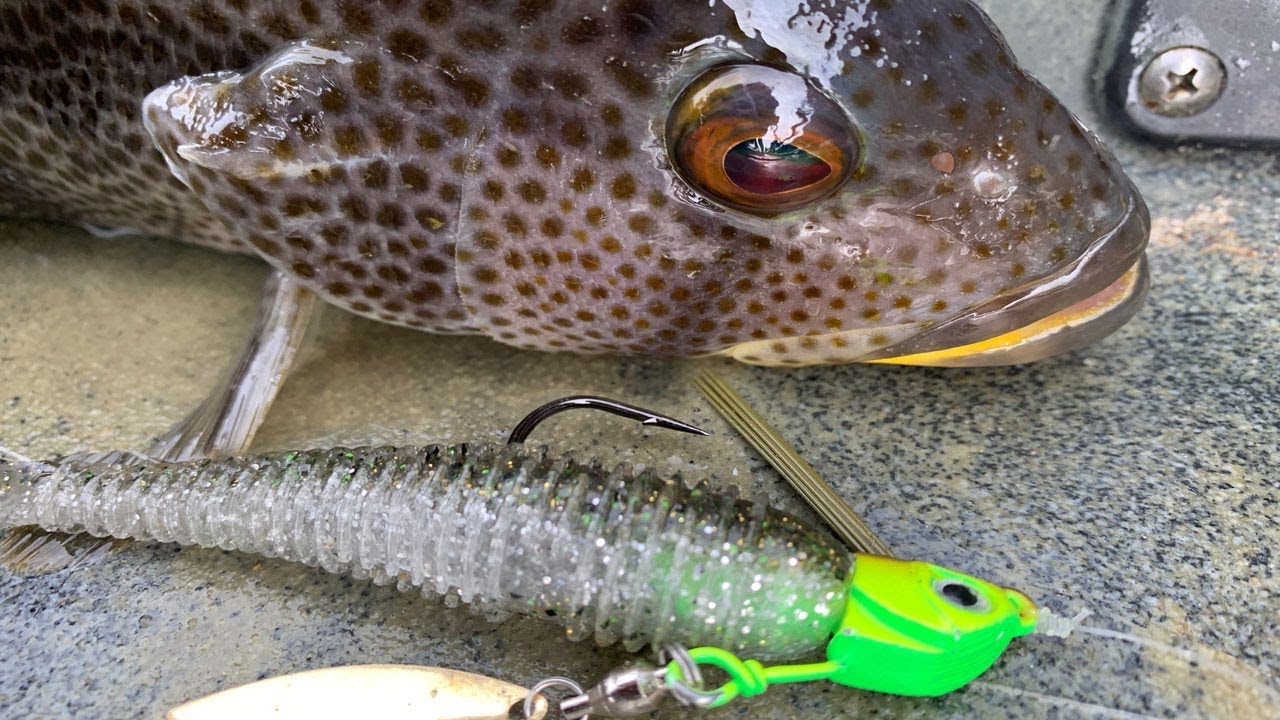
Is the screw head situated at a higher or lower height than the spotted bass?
higher

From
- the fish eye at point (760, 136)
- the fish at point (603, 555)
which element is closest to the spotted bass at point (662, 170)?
the fish eye at point (760, 136)

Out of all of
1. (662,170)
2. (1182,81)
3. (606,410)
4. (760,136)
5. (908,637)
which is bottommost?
(606,410)

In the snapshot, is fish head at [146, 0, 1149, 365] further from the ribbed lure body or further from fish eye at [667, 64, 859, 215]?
the ribbed lure body

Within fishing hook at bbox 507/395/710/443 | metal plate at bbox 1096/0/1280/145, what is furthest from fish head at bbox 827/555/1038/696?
metal plate at bbox 1096/0/1280/145

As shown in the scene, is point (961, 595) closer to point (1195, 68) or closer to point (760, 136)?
point (760, 136)

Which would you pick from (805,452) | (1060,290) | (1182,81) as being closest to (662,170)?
(805,452)

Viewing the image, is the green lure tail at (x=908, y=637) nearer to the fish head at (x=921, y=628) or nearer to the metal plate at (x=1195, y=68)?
the fish head at (x=921, y=628)

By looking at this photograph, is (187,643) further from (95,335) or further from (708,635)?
(95,335)
